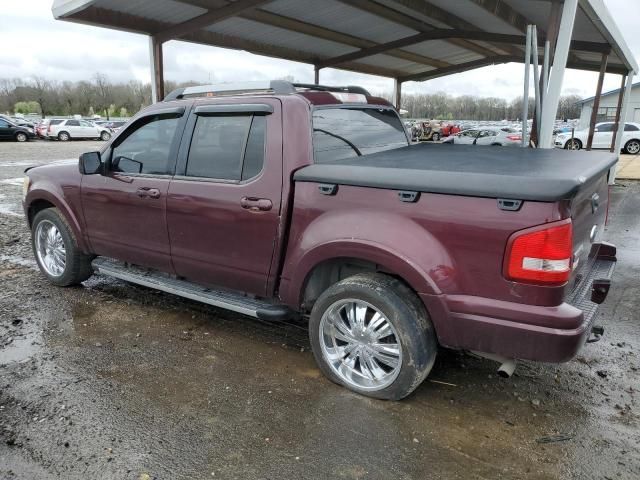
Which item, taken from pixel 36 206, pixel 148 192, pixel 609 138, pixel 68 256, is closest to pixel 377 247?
pixel 148 192

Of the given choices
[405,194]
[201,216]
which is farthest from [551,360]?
[201,216]

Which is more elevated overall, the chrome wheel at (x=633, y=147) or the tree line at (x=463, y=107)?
the tree line at (x=463, y=107)

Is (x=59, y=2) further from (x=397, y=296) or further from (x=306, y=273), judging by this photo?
(x=397, y=296)

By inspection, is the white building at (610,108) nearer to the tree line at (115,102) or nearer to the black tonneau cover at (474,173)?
the tree line at (115,102)

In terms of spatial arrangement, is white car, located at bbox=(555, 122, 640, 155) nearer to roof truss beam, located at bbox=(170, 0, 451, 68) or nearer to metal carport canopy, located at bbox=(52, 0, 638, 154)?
metal carport canopy, located at bbox=(52, 0, 638, 154)

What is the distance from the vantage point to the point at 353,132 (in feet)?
13.0

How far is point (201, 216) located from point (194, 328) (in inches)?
42.0

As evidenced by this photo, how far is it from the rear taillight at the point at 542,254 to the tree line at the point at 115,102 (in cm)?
6624

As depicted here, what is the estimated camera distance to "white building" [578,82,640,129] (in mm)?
36969

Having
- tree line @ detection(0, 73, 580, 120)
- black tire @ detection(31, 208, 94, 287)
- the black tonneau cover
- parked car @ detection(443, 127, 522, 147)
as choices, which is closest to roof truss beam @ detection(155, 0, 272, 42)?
black tire @ detection(31, 208, 94, 287)

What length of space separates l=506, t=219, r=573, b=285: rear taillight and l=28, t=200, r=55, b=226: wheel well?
4.49m

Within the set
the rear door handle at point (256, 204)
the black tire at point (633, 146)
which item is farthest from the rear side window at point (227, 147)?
the black tire at point (633, 146)

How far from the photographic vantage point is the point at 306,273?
10.8 feet

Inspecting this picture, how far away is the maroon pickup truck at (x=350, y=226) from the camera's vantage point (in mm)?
2590
